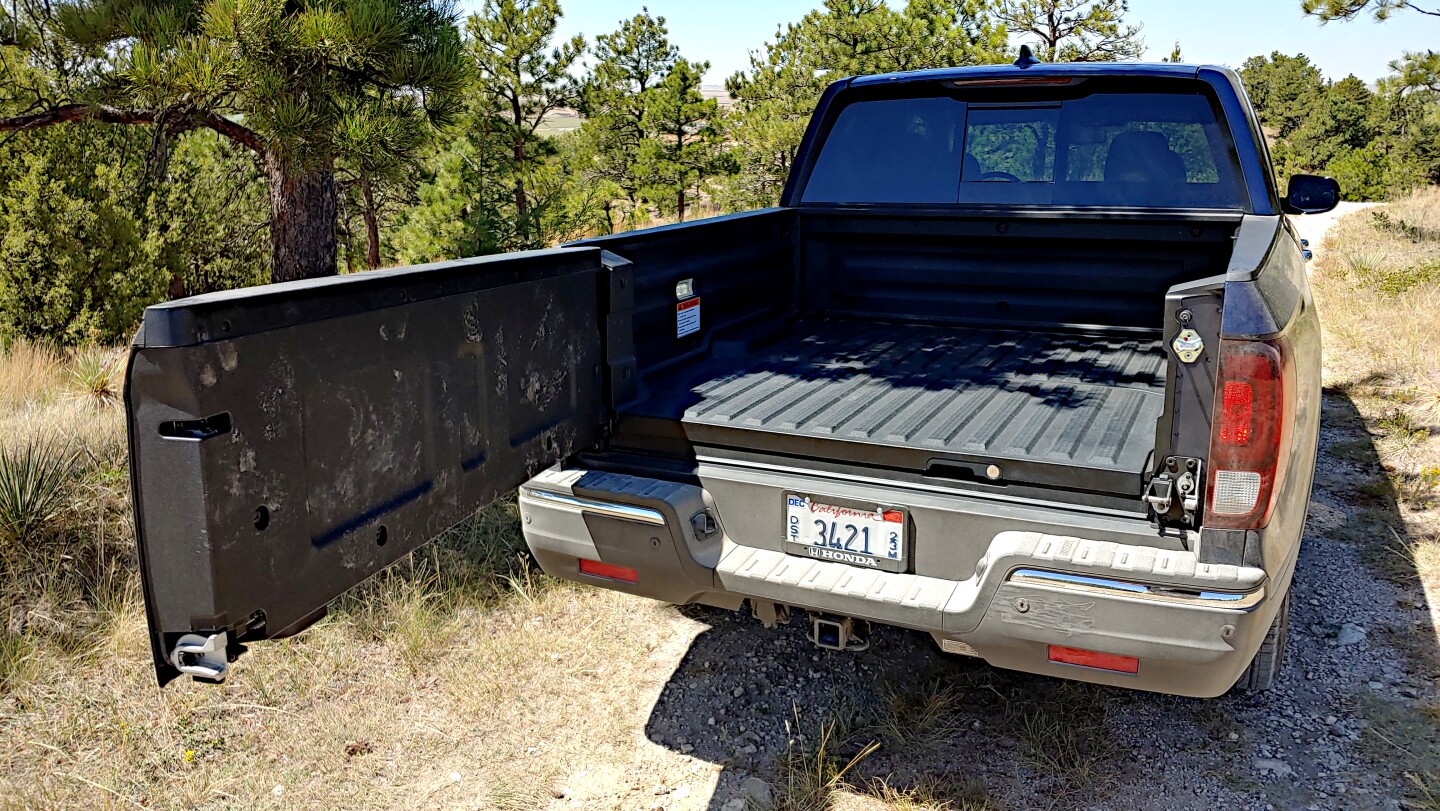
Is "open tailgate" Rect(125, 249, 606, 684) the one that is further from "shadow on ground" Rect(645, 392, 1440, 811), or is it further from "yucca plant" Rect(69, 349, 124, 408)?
"yucca plant" Rect(69, 349, 124, 408)

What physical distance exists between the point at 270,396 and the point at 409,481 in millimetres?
484

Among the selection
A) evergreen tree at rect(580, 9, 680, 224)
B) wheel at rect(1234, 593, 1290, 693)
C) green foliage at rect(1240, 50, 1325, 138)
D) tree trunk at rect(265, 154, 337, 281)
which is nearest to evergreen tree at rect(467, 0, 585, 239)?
evergreen tree at rect(580, 9, 680, 224)

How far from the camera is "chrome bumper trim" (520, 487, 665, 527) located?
9.35ft

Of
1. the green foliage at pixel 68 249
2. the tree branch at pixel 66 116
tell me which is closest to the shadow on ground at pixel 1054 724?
the tree branch at pixel 66 116

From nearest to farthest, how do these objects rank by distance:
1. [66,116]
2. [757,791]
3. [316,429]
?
[316,429] < [757,791] < [66,116]

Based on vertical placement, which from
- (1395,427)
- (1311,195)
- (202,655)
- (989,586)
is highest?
(1311,195)

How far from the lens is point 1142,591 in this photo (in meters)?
2.34

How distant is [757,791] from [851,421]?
1.16m

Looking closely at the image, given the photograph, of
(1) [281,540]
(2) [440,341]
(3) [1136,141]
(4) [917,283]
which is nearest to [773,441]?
(2) [440,341]

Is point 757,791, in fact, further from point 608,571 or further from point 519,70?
point 519,70

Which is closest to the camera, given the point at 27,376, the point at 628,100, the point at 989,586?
the point at 989,586

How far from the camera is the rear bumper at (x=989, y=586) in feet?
7.61

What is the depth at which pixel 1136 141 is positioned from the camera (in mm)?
4160

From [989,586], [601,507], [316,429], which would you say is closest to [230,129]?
[601,507]
